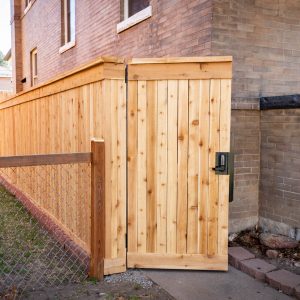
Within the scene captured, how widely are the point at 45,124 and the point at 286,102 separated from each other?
3.75m

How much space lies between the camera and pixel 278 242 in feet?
16.1

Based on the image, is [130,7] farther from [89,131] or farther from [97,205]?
[97,205]

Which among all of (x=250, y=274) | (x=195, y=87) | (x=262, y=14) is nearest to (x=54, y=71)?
(x=262, y=14)

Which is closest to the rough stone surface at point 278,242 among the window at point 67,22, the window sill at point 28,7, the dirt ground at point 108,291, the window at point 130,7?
the dirt ground at point 108,291

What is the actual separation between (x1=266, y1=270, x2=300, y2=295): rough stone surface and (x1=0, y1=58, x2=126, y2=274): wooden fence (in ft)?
5.15

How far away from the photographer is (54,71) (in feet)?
39.6

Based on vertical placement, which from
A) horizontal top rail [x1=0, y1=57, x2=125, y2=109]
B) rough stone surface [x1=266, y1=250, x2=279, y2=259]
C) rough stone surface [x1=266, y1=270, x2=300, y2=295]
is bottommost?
rough stone surface [x1=266, y1=270, x2=300, y2=295]

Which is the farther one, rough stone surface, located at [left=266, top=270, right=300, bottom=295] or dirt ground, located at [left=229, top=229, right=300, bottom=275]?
dirt ground, located at [left=229, top=229, right=300, bottom=275]

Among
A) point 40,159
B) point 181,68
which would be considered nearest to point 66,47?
point 181,68

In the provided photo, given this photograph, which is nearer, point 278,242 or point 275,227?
point 278,242

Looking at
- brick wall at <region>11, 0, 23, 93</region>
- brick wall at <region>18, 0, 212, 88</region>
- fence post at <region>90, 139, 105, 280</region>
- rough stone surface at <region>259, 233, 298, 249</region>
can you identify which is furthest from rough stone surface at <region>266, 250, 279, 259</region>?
brick wall at <region>11, 0, 23, 93</region>

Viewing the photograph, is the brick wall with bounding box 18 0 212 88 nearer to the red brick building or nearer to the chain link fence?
the red brick building

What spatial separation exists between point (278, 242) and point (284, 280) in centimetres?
98

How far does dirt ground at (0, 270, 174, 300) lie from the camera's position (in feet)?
12.3
